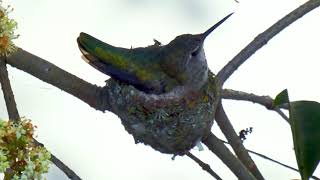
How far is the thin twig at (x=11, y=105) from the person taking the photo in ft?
3.91

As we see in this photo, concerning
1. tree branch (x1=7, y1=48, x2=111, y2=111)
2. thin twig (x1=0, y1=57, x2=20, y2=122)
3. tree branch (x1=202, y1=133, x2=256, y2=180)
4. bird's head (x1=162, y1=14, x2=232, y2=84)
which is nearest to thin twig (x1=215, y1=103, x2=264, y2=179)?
tree branch (x1=202, y1=133, x2=256, y2=180)

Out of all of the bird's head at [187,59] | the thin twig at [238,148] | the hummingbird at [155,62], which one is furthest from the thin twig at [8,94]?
the thin twig at [238,148]

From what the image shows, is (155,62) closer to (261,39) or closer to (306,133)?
(261,39)

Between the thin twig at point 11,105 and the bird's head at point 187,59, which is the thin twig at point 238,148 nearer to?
the bird's head at point 187,59

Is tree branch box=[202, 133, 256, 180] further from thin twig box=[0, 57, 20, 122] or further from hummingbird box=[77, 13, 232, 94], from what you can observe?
thin twig box=[0, 57, 20, 122]

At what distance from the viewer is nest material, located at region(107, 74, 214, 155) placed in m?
1.50

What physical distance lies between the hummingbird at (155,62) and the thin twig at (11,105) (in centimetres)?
20

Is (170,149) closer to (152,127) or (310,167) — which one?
(152,127)

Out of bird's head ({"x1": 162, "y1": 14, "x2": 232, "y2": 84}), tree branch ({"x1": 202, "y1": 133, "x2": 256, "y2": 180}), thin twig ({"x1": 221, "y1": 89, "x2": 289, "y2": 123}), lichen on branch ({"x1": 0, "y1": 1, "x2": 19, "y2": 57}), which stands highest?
bird's head ({"x1": 162, "y1": 14, "x2": 232, "y2": 84})

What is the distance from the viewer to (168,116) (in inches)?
60.6

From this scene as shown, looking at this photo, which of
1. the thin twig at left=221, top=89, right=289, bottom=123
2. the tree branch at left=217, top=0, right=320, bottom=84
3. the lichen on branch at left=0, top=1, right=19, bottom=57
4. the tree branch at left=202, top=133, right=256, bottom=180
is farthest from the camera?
the thin twig at left=221, top=89, right=289, bottom=123

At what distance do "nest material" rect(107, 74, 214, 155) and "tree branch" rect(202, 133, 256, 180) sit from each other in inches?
3.2

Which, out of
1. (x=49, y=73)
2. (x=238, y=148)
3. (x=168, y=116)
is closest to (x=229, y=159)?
(x=238, y=148)

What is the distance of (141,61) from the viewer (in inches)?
57.8
